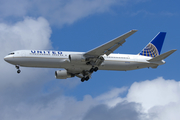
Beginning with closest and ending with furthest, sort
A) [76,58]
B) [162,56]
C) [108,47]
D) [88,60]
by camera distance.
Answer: [108,47] → [76,58] → [88,60] → [162,56]

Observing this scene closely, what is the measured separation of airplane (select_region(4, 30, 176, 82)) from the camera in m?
46.5

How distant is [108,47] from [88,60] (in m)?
3.88

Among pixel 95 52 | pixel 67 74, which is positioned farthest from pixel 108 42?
pixel 67 74

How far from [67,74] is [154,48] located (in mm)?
16226

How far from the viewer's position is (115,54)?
51.0m

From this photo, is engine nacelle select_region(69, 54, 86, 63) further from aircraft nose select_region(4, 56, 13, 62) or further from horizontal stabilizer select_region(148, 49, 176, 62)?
horizontal stabilizer select_region(148, 49, 176, 62)

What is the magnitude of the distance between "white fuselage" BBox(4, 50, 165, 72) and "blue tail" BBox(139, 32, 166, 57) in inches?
142

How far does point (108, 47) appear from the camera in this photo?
46719 mm

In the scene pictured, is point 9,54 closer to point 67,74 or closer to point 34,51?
point 34,51

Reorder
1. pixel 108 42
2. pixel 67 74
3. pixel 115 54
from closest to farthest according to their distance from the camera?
1. pixel 108 42
2. pixel 115 54
3. pixel 67 74

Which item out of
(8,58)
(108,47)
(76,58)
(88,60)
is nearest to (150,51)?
(108,47)

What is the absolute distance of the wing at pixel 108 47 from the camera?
44.4m

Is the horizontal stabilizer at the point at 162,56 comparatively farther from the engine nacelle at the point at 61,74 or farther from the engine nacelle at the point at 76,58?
the engine nacelle at the point at 61,74

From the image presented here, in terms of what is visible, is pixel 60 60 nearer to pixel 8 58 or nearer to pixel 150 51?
pixel 8 58
